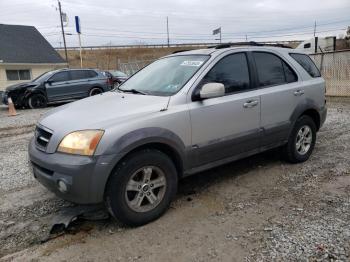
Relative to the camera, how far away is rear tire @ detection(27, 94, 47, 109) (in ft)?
50.0

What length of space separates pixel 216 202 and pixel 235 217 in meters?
0.45

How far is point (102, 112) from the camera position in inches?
151

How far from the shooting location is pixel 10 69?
80.2 feet

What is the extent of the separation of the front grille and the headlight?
0.97ft

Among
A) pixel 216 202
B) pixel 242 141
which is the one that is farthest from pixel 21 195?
pixel 242 141

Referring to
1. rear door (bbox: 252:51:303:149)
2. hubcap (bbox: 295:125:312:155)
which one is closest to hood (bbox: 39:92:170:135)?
rear door (bbox: 252:51:303:149)

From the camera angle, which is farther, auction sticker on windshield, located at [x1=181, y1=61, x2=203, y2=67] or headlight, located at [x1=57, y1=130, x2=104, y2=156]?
auction sticker on windshield, located at [x1=181, y1=61, x2=203, y2=67]

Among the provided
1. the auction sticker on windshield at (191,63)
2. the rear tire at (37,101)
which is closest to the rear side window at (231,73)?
the auction sticker on windshield at (191,63)

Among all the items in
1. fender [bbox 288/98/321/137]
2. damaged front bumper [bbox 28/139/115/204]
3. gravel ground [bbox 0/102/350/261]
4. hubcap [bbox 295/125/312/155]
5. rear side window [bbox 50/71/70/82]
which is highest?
rear side window [bbox 50/71/70/82]

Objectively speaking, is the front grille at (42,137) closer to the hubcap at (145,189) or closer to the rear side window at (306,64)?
the hubcap at (145,189)

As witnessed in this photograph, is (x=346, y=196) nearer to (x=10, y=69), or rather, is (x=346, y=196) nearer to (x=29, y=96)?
(x=29, y=96)

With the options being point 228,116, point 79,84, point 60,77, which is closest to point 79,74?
point 79,84

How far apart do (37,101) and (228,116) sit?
1277 centimetres

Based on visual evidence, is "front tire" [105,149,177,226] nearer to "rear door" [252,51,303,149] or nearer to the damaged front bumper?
the damaged front bumper
